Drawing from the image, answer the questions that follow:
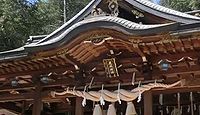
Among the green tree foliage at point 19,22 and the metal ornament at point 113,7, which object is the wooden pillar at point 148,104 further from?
the green tree foliage at point 19,22

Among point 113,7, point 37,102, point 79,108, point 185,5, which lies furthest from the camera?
point 185,5

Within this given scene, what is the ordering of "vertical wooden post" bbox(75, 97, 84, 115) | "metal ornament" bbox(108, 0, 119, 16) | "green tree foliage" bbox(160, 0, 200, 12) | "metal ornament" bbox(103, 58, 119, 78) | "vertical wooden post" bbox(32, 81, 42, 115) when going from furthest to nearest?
"green tree foliage" bbox(160, 0, 200, 12) < "metal ornament" bbox(108, 0, 119, 16) < "vertical wooden post" bbox(32, 81, 42, 115) < "vertical wooden post" bbox(75, 97, 84, 115) < "metal ornament" bbox(103, 58, 119, 78)

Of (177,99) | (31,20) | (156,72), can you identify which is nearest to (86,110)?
(177,99)

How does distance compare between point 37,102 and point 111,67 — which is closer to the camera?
point 111,67

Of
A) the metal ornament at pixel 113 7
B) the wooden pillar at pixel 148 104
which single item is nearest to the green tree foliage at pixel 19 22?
the metal ornament at pixel 113 7

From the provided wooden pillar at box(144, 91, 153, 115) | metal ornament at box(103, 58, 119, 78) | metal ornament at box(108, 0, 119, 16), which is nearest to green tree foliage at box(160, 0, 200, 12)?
metal ornament at box(108, 0, 119, 16)

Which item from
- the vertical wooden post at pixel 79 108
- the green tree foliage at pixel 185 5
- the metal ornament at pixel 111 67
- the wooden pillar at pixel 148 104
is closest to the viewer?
the wooden pillar at pixel 148 104

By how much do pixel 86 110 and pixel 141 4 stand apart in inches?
153

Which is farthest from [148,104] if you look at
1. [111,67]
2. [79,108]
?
[79,108]

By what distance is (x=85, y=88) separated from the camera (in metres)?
8.15

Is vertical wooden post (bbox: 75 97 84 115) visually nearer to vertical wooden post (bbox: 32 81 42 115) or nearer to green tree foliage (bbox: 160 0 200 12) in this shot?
vertical wooden post (bbox: 32 81 42 115)

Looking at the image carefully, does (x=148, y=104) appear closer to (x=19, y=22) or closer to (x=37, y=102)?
(x=37, y=102)

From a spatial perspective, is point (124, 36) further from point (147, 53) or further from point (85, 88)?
point (85, 88)

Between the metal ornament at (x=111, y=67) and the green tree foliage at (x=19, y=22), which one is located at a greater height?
the green tree foliage at (x=19, y=22)
